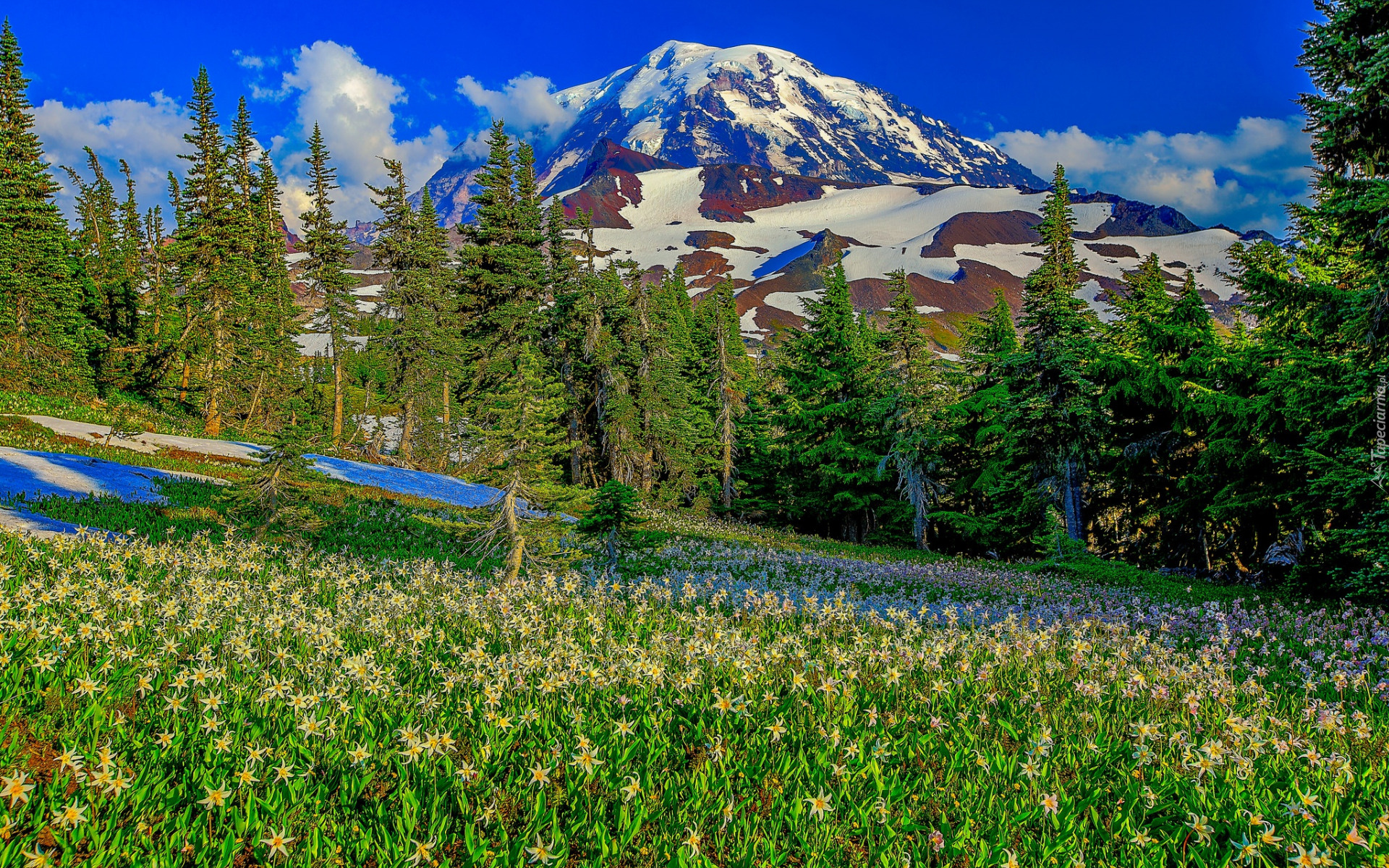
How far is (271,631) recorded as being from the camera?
4746 mm

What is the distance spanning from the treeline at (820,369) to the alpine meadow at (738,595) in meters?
0.19

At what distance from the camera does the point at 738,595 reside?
9.30 m

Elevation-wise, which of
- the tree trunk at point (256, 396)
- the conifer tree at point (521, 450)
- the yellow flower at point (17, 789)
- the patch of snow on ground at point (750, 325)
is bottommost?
the yellow flower at point (17, 789)

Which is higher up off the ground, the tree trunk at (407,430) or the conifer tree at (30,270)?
the conifer tree at (30,270)

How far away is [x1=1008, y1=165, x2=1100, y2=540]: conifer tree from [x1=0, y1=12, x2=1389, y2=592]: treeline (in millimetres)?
118

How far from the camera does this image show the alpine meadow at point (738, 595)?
2961 millimetres

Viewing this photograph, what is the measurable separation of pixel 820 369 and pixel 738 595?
23.4 metres

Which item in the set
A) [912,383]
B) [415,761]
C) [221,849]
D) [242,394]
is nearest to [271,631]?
[415,761]

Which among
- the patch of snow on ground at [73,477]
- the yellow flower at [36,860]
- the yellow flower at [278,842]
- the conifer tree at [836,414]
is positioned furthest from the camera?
the conifer tree at [836,414]

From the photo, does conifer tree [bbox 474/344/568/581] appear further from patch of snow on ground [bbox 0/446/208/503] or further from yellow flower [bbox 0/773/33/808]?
patch of snow on ground [bbox 0/446/208/503]

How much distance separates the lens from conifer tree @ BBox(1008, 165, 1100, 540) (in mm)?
21703

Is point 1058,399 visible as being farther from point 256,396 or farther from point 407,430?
point 256,396

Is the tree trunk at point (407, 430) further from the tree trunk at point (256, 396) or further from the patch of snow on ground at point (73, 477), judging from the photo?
the patch of snow on ground at point (73, 477)

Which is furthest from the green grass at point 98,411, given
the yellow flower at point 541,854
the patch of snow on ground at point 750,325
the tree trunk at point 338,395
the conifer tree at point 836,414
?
the patch of snow on ground at point 750,325
